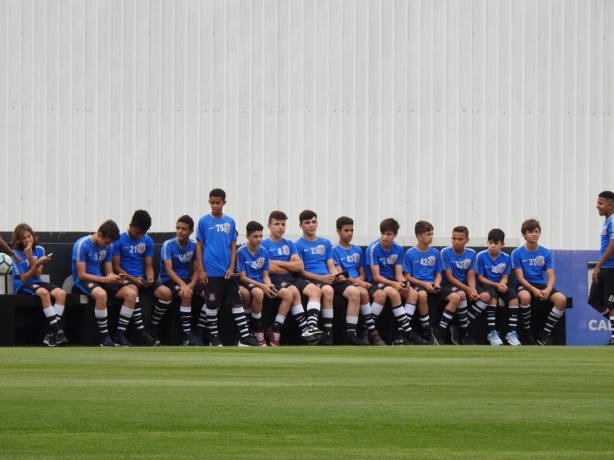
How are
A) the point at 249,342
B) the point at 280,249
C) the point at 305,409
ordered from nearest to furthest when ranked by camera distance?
the point at 305,409
the point at 249,342
the point at 280,249

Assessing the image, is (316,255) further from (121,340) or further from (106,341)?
(106,341)

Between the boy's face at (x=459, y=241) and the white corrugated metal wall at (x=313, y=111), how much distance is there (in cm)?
266

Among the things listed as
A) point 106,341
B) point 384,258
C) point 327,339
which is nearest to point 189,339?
point 106,341

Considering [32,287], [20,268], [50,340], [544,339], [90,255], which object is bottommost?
[544,339]

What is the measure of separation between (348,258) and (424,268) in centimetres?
101

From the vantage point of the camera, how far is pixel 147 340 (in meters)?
16.4

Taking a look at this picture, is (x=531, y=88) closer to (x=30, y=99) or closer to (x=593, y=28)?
(x=593, y=28)

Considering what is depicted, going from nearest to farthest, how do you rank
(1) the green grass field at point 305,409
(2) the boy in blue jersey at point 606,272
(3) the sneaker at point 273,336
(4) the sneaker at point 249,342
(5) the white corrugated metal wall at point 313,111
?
1. (1) the green grass field at point 305,409
2. (2) the boy in blue jersey at point 606,272
3. (4) the sneaker at point 249,342
4. (3) the sneaker at point 273,336
5. (5) the white corrugated metal wall at point 313,111

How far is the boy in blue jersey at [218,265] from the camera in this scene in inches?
643

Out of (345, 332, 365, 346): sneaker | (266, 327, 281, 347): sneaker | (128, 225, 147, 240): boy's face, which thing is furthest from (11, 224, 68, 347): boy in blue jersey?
(345, 332, 365, 346): sneaker

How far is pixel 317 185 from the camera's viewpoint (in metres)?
21.4

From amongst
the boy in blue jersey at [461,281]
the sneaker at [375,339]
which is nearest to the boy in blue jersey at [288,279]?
the sneaker at [375,339]

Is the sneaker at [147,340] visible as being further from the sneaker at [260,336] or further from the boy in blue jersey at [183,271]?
the sneaker at [260,336]

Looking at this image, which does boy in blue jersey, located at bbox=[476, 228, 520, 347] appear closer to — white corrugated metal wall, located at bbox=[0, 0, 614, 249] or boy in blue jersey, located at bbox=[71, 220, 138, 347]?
white corrugated metal wall, located at bbox=[0, 0, 614, 249]
